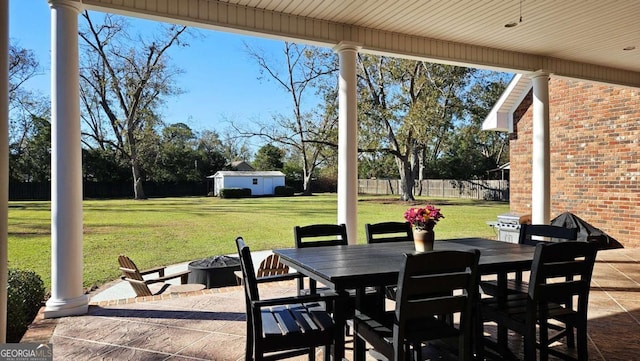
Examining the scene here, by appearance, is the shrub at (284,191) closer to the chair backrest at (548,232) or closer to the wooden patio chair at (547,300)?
the chair backrest at (548,232)

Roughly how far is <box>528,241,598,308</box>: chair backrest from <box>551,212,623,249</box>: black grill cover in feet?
Result: 19.1

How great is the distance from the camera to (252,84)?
3048cm

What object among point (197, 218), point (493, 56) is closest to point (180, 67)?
point (197, 218)

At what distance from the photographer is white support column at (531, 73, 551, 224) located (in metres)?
6.20

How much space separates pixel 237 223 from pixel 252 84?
17.9 meters

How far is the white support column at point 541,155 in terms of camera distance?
20.3 ft

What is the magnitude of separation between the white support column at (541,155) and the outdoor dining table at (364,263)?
3.15m

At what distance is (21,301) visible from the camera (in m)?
3.69

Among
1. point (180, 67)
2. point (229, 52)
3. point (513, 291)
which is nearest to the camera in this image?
point (513, 291)

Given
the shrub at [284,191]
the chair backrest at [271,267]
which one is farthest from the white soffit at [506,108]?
the shrub at [284,191]

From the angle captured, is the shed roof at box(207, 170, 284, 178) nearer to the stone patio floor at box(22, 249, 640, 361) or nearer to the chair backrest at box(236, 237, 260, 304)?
the stone patio floor at box(22, 249, 640, 361)

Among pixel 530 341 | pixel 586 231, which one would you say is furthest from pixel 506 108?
pixel 530 341

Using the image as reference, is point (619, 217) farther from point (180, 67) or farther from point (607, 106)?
point (180, 67)

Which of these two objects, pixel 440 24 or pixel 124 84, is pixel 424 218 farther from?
pixel 124 84
